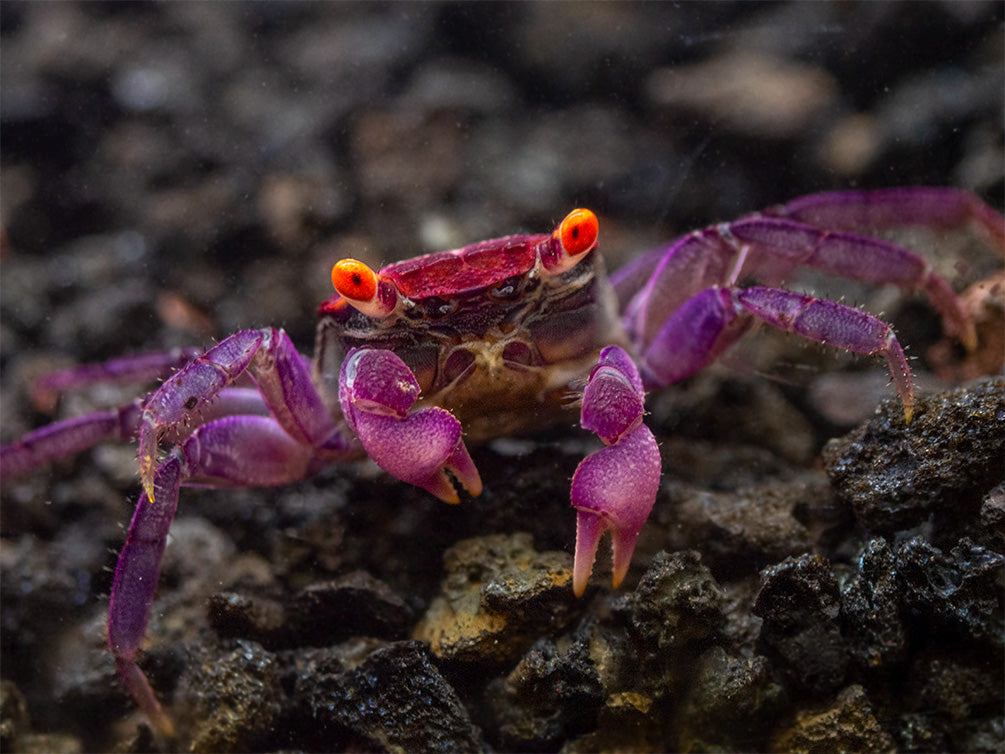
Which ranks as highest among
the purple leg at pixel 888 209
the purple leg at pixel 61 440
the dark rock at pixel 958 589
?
the purple leg at pixel 888 209

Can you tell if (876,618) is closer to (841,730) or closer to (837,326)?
(841,730)

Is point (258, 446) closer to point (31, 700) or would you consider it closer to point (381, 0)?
point (31, 700)

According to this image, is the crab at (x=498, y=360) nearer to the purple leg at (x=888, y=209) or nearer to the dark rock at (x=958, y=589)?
the purple leg at (x=888, y=209)

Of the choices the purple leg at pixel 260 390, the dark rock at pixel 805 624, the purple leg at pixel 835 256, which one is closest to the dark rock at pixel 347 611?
the purple leg at pixel 260 390

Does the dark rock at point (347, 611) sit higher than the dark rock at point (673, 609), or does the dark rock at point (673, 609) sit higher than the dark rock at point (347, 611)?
the dark rock at point (673, 609)

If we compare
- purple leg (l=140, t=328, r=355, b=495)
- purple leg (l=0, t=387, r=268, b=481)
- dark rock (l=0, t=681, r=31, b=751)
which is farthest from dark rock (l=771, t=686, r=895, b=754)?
dark rock (l=0, t=681, r=31, b=751)

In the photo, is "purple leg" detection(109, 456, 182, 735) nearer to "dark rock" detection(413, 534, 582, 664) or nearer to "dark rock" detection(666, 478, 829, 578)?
"dark rock" detection(413, 534, 582, 664)
